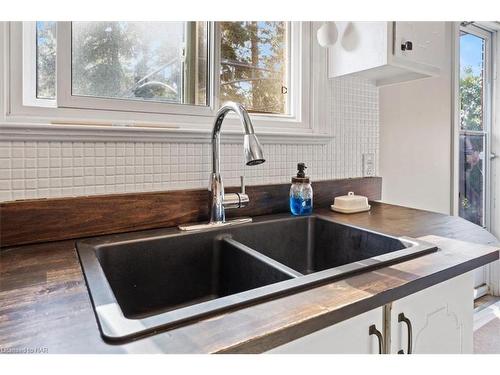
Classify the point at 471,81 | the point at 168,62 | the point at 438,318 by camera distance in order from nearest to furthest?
the point at 438,318, the point at 168,62, the point at 471,81

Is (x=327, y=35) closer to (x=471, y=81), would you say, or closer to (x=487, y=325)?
(x=471, y=81)

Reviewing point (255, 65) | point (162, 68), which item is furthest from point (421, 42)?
point (162, 68)

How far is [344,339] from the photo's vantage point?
548 millimetres

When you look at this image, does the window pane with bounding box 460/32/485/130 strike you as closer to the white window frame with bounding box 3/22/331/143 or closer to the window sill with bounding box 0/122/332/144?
the white window frame with bounding box 3/22/331/143

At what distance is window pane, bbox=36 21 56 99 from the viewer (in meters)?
0.96

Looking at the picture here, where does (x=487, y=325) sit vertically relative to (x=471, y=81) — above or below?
below

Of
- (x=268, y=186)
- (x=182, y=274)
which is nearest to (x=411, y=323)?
(x=182, y=274)

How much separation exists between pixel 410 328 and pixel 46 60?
4.00 feet

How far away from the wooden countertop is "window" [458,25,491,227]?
178cm

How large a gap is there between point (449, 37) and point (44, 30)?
2.24 meters

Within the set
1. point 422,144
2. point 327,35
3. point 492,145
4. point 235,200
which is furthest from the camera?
point 492,145

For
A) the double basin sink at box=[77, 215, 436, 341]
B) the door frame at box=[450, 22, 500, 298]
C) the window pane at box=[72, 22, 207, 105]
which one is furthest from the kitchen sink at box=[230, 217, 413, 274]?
the door frame at box=[450, 22, 500, 298]

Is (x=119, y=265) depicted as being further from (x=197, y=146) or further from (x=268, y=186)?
(x=268, y=186)

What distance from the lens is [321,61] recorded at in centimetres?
142
